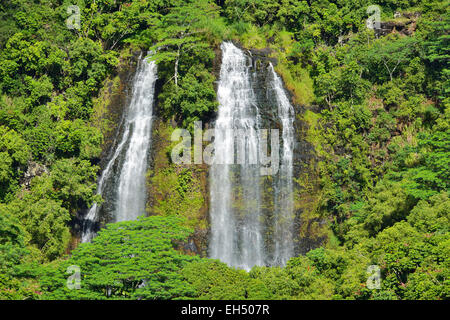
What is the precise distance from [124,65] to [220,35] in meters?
6.89

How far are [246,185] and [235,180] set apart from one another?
2.35ft

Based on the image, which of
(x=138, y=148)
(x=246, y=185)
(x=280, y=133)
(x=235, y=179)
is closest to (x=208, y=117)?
(x=235, y=179)

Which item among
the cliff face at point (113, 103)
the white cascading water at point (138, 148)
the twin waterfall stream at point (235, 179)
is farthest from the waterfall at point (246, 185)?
the cliff face at point (113, 103)

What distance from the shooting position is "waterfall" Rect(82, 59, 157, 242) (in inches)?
1313

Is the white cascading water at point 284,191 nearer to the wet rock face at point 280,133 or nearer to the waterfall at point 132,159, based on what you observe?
the wet rock face at point 280,133

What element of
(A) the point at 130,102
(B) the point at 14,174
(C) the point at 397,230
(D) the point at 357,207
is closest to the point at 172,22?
(A) the point at 130,102

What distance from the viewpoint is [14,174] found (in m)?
32.7

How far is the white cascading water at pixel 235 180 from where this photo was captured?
105 ft

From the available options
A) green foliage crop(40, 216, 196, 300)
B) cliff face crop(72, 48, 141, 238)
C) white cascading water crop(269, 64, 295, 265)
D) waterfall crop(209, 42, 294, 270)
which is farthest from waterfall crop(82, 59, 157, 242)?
green foliage crop(40, 216, 196, 300)

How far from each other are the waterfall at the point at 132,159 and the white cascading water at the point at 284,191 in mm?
7970

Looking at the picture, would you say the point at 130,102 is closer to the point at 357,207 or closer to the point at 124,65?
the point at 124,65

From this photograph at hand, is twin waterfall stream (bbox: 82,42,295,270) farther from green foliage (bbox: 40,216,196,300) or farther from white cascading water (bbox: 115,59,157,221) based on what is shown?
green foliage (bbox: 40,216,196,300)

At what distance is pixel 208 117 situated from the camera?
116 feet
